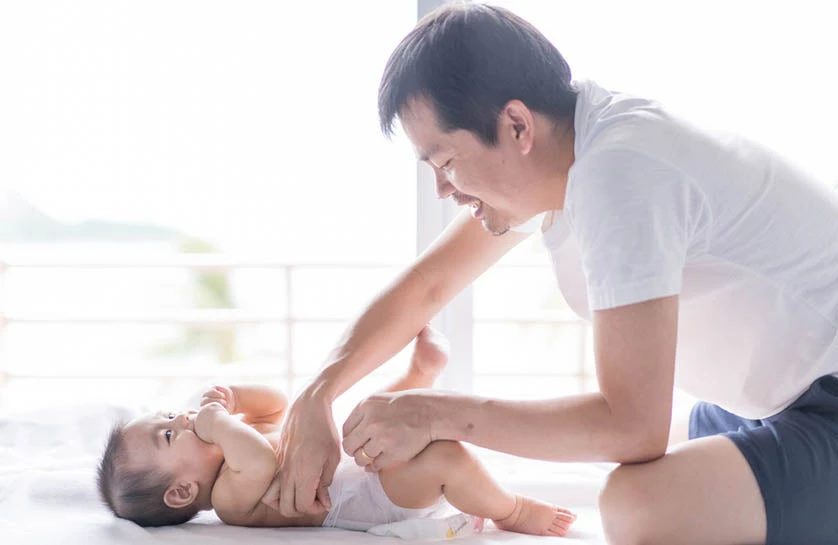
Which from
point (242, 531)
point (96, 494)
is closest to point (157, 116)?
point (96, 494)

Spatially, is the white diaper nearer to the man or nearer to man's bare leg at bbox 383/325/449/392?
the man

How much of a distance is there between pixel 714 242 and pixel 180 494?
101 cm

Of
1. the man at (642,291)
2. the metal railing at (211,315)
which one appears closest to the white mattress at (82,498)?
the man at (642,291)

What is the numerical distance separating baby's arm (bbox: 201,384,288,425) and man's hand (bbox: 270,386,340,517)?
283 mm

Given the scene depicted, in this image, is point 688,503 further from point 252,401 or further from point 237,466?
point 252,401

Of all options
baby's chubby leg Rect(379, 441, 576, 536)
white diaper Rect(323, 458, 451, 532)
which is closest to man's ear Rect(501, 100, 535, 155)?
baby's chubby leg Rect(379, 441, 576, 536)

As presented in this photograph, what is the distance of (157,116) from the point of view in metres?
4.02

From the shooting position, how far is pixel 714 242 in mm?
1212

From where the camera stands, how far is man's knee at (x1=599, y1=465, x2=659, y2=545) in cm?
115

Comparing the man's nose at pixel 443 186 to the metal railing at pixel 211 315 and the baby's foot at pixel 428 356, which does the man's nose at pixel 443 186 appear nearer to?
the baby's foot at pixel 428 356

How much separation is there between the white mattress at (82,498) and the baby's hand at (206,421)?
160mm

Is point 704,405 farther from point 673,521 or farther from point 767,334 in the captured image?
point 673,521

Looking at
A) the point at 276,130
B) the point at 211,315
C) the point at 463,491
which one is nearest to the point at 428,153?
the point at 463,491

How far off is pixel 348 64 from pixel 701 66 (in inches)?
59.0
